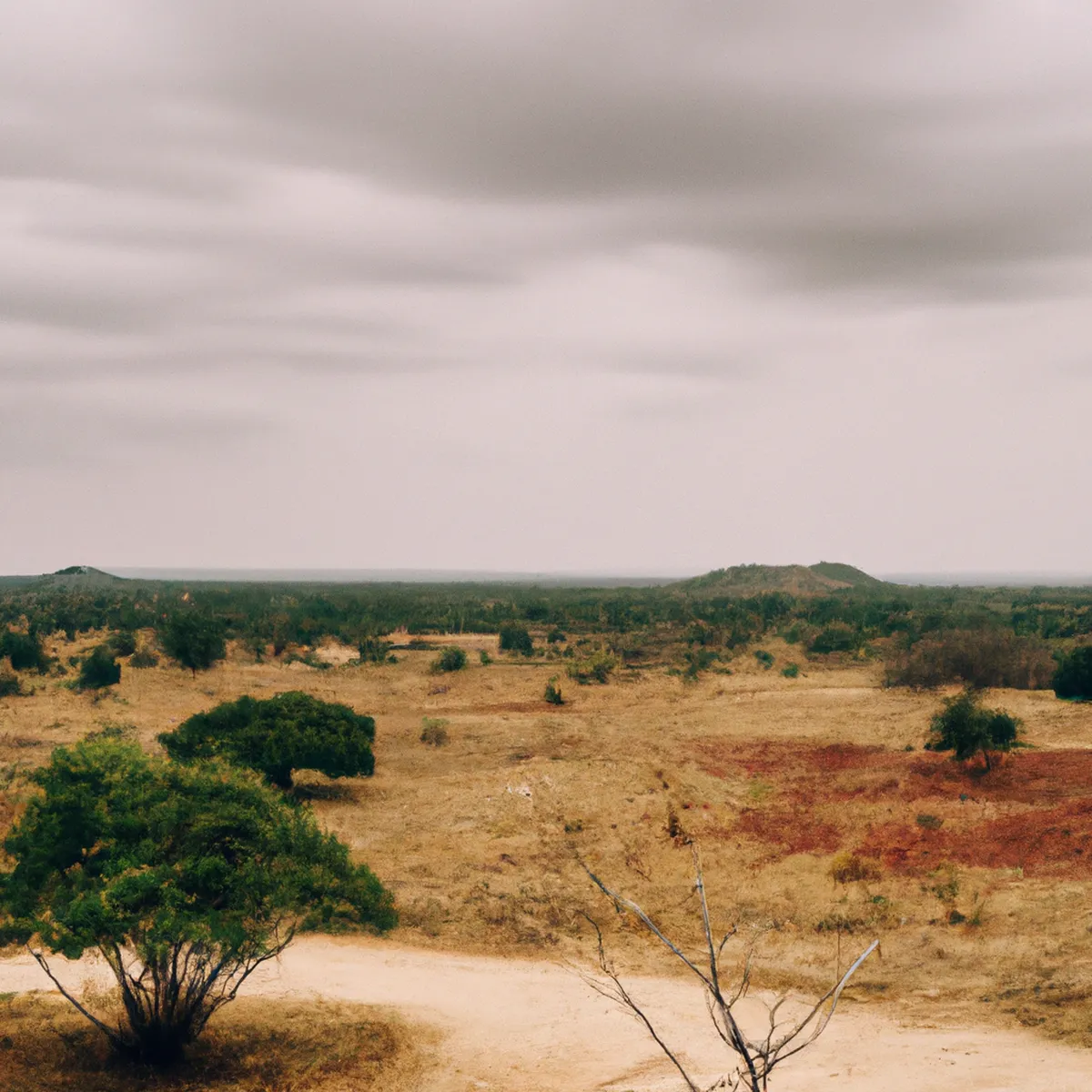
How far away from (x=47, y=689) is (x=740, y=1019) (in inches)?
1845

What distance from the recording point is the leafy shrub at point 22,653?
60.8 metres

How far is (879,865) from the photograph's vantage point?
2700 cm

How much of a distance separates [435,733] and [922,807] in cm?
2166

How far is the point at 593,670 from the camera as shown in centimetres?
6512

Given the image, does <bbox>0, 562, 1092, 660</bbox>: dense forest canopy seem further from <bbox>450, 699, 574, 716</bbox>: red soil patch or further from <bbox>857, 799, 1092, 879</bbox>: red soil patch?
<bbox>857, 799, 1092, 879</bbox>: red soil patch

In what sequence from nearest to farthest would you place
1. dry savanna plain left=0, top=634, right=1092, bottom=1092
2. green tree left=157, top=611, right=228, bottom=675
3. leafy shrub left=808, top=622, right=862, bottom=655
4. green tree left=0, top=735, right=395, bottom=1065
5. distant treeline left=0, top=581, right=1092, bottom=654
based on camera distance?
green tree left=0, top=735, right=395, bottom=1065 < dry savanna plain left=0, top=634, right=1092, bottom=1092 < green tree left=157, top=611, right=228, bottom=675 < leafy shrub left=808, top=622, right=862, bottom=655 < distant treeline left=0, top=581, right=1092, bottom=654

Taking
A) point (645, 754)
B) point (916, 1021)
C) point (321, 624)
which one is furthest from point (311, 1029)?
point (321, 624)

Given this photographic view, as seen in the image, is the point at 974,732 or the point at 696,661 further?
the point at 696,661

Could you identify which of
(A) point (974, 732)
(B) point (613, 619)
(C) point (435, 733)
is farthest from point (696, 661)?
(B) point (613, 619)

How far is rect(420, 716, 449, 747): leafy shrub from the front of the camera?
148 ft

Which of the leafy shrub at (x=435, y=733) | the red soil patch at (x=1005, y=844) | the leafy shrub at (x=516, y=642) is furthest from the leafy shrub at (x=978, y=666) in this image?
the leafy shrub at (x=516, y=642)

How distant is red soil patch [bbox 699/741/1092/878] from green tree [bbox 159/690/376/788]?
529 inches

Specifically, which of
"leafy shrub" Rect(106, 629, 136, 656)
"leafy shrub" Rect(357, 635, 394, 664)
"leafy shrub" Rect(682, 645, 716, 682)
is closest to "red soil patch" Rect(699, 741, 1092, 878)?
"leafy shrub" Rect(682, 645, 716, 682)

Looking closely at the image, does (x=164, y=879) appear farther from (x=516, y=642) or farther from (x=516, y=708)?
(x=516, y=642)
